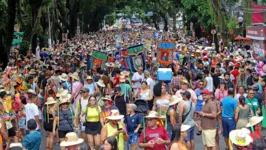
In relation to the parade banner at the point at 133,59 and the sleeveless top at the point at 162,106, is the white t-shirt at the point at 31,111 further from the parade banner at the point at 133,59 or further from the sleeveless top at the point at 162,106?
the parade banner at the point at 133,59

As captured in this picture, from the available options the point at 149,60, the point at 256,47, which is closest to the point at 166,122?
the point at 149,60

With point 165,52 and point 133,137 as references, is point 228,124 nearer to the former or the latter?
point 133,137

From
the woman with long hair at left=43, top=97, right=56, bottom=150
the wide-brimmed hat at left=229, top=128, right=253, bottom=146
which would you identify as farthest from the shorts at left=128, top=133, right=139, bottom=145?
the wide-brimmed hat at left=229, top=128, right=253, bottom=146

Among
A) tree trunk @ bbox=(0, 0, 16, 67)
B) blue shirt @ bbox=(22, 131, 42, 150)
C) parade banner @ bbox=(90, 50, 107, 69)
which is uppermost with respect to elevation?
tree trunk @ bbox=(0, 0, 16, 67)

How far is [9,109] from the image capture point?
1198 cm

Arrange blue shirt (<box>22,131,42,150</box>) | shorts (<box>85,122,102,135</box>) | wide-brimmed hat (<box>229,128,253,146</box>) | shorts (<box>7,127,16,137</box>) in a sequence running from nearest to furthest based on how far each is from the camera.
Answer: wide-brimmed hat (<box>229,128,253,146</box>) < blue shirt (<box>22,131,42,150</box>) < shorts (<box>85,122,102,135</box>) < shorts (<box>7,127,16,137</box>)

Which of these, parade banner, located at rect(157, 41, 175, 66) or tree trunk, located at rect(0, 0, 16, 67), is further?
tree trunk, located at rect(0, 0, 16, 67)

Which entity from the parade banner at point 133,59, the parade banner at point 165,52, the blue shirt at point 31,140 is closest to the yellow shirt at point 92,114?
the blue shirt at point 31,140

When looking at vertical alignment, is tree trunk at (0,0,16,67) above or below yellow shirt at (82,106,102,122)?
above

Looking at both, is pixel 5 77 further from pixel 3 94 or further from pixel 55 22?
pixel 55 22

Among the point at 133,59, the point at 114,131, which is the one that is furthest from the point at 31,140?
the point at 133,59

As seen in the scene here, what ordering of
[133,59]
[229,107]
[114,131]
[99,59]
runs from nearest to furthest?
[114,131] < [229,107] < [133,59] < [99,59]

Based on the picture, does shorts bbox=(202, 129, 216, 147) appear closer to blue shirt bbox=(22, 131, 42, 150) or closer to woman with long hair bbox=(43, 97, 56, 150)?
woman with long hair bbox=(43, 97, 56, 150)

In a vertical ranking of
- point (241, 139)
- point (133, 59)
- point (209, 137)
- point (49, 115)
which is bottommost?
point (209, 137)
